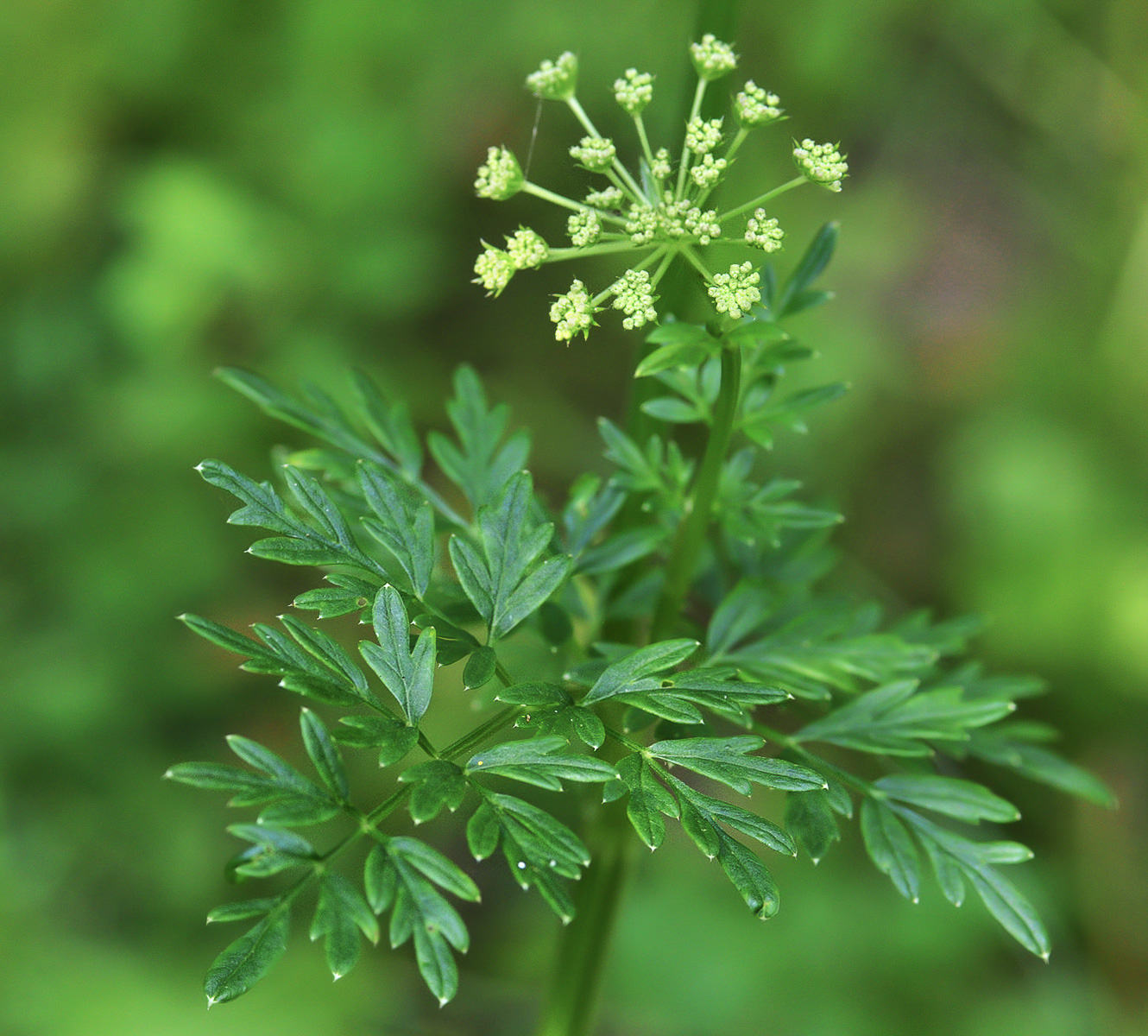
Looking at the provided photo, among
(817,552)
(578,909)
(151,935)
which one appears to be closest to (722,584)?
(817,552)

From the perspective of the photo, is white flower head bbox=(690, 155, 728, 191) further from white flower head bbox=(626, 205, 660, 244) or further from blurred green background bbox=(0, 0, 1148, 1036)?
blurred green background bbox=(0, 0, 1148, 1036)

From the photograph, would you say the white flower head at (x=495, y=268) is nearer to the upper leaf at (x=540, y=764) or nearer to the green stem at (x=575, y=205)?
the green stem at (x=575, y=205)

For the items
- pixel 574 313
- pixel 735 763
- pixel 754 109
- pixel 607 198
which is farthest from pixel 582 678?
pixel 754 109

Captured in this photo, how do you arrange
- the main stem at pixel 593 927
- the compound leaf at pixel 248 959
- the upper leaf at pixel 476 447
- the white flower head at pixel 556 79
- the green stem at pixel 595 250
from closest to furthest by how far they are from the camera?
the compound leaf at pixel 248 959
the green stem at pixel 595 250
the white flower head at pixel 556 79
the main stem at pixel 593 927
the upper leaf at pixel 476 447

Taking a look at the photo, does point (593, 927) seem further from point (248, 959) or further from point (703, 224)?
point (703, 224)

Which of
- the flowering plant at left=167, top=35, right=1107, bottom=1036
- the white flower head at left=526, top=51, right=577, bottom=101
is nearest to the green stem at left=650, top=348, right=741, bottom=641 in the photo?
the flowering plant at left=167, top=35, right=1107, bottom=1036

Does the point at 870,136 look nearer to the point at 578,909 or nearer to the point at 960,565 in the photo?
the point at 960,565

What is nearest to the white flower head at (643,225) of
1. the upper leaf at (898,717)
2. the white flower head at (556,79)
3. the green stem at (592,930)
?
the white flower head at (556,79)
